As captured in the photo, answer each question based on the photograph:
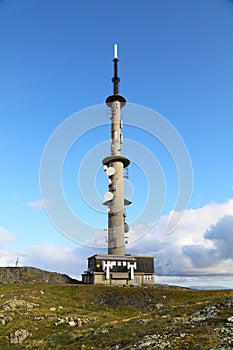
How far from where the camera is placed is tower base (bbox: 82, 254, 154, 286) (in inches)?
2869

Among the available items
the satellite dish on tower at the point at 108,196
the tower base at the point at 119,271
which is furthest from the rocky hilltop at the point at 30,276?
the satellite dish on tower at the point at 108,196

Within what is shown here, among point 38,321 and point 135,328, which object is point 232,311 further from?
point 38,321

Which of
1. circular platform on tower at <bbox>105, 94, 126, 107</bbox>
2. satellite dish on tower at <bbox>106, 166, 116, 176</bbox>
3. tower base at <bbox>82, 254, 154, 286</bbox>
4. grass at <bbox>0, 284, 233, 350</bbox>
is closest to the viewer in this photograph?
grass at <bbox>0, 284, 233, 350</bbox>

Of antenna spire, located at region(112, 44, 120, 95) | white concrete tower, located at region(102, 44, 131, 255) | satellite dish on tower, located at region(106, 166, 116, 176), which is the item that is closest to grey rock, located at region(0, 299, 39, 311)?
white concrete tower, located at region(102, 44, 131, 255)

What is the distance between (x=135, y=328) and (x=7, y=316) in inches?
700

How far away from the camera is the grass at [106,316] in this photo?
27875 mm

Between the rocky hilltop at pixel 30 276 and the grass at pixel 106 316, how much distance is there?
11257 millimetres

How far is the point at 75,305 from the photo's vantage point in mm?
51625

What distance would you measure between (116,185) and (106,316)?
4694 centimetres

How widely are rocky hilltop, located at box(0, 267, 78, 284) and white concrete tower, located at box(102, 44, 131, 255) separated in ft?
45.7

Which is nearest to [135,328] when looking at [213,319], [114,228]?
[213,319]

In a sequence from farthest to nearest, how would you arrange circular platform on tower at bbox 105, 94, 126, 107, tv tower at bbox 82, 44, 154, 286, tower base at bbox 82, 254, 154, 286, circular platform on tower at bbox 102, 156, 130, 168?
circular platform on tower at bbox 105, 94, 126, 107 → circular platform on tower at bbox 102, 156, 130, 168 → tv tower at bbox 82, 44, 154, 286 → tower base at bbox 82, 254, 154, 286

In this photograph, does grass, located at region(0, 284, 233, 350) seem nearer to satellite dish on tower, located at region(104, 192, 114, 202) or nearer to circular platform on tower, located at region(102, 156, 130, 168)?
satellite dish on tower, located at region(104, 192, 114, 202)

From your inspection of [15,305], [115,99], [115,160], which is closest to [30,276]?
[15,305]
